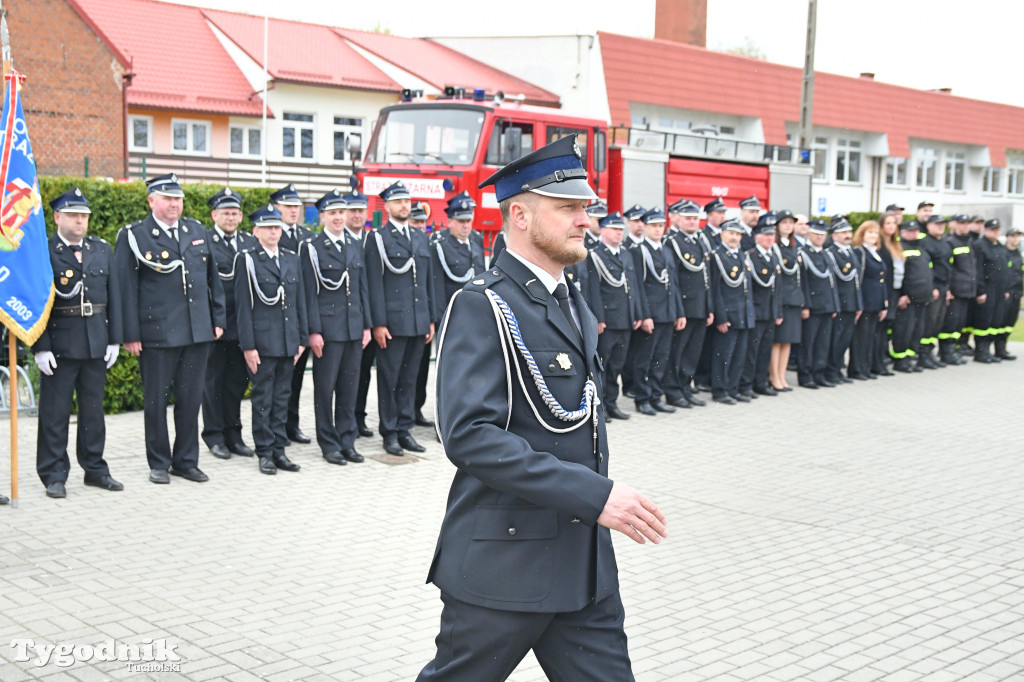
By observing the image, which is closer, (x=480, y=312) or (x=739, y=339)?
(x=480, y=312)

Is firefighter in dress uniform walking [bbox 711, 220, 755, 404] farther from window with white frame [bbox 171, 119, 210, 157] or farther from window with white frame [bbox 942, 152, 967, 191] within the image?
window with white frame [bbox 942, 152, 967, 191]

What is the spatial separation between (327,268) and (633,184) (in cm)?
929

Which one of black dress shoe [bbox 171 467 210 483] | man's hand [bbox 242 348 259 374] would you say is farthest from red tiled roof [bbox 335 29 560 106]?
black dress shoe [bbox 171 467 210 483]

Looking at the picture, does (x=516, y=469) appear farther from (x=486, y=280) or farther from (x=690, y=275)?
(x=690, y=275)

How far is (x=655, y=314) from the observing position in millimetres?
11867

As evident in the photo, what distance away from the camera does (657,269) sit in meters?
11.9

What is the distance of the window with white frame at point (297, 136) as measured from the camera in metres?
34.7

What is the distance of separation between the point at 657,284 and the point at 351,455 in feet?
13.9

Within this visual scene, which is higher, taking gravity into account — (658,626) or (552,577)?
(552,577)

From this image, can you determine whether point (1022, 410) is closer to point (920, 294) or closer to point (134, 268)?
point (920, 294)

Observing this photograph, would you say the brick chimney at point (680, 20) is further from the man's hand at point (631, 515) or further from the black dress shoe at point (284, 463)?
the man's hand at point (631, 515)

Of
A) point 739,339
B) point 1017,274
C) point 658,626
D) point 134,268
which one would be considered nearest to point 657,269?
point 739,339

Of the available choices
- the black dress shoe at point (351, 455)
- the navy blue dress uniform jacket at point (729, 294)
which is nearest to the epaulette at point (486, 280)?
the black dress shoe at point (351, 455)

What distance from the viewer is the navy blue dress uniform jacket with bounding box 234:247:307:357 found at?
8.71 metres
